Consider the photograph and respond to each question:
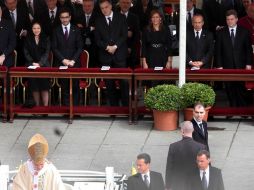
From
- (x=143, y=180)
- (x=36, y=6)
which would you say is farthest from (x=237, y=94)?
(x=143, y=180)

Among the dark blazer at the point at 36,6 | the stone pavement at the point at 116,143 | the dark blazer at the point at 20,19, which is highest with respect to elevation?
the dark blazer at the point at 36,6

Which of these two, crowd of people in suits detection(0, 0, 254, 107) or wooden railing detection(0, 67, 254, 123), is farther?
crowd of people in suits detection(0, 0, 254, 107)

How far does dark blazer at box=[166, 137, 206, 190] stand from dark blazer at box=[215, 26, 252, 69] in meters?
6.09

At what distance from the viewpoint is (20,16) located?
2500cm

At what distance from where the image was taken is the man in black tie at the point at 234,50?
23297 millimetres

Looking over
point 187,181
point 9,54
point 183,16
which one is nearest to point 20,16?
point 9,54

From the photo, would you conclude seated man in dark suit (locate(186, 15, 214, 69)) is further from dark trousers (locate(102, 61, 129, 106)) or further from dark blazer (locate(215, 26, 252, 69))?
dark trousers (locate(102, 61, 129, 106))

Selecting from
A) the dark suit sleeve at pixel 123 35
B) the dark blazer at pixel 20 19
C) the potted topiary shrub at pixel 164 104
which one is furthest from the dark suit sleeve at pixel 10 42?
the potted topiary shrub at pixel 164 104

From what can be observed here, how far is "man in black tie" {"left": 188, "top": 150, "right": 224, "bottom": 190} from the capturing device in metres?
16.8

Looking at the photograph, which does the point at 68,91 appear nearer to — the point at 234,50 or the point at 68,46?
the point at 68,46

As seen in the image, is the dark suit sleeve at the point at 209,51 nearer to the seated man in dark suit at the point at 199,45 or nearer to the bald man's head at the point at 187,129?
the seated man in dark suit at the point at 199,45

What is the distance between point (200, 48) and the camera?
2312cm

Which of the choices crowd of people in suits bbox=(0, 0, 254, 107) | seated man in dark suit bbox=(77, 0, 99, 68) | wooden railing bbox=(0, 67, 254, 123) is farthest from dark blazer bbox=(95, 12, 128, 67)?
seated man in dark suit bbox=(77, 0, 99, 68)

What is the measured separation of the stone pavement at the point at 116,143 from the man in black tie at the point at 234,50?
2.09 ft
